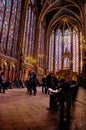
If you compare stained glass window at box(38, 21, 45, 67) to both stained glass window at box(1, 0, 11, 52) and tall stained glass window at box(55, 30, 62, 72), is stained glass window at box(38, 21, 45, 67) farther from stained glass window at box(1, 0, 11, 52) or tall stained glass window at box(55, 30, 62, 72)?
stained glass window at box(1, 0, 11, 52)

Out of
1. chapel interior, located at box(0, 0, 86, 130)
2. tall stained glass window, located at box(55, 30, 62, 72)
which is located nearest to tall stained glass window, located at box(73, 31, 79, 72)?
chapel interior, located at box(0, 0, 86, 130)

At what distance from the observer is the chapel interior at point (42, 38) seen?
1780 cm

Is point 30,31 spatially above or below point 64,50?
above

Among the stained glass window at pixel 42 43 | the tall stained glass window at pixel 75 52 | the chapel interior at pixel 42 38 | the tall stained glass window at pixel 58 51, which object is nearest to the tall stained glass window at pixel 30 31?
the chapel interior at pixel 42 38

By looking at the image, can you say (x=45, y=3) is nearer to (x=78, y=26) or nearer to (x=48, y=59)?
(x=78, y=26)

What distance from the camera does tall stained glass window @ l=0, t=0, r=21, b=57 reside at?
16.7 meters

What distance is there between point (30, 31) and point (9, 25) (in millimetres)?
7271

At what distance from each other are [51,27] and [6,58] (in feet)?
67.0

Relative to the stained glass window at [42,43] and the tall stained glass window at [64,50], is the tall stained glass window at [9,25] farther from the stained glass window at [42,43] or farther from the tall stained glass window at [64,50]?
the tall stained glass window at [64,50]

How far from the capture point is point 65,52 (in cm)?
3462

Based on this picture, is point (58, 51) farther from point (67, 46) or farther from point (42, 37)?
point (42, 37)

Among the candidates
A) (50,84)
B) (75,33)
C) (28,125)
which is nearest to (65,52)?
(75,33)

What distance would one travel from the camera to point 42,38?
31.7 m

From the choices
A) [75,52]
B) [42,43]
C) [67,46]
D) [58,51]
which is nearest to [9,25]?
[42,43]
